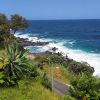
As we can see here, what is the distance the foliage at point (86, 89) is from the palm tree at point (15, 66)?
13.9 ft

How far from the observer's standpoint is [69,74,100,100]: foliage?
84.7 ft

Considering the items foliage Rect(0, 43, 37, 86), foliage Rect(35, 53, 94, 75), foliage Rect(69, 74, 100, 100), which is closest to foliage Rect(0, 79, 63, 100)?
foliage Rect(0, 43, 37, 86)

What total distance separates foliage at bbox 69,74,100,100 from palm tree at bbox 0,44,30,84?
4229 millimetres

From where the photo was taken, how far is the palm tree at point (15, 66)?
2489 centimetres

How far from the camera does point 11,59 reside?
25.2 meters

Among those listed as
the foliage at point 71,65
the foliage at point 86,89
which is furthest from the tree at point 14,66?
the foliage at point 71,65

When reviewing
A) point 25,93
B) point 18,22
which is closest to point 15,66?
point 25,93

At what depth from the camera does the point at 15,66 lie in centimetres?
2511

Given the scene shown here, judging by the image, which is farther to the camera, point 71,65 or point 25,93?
point 71,65

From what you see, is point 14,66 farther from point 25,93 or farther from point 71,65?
point 71,65

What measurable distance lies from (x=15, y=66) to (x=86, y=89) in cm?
601

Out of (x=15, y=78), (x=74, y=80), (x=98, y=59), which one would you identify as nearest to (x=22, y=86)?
(x=15, y=78)

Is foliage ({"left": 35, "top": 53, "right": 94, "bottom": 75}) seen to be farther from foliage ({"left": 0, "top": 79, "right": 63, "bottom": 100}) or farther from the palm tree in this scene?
foliage ({"left": 0, "top": 79, "right": 63, "bottom": 100})

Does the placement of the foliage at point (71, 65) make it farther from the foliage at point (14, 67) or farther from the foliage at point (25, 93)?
the foliage at point (25, 93)
